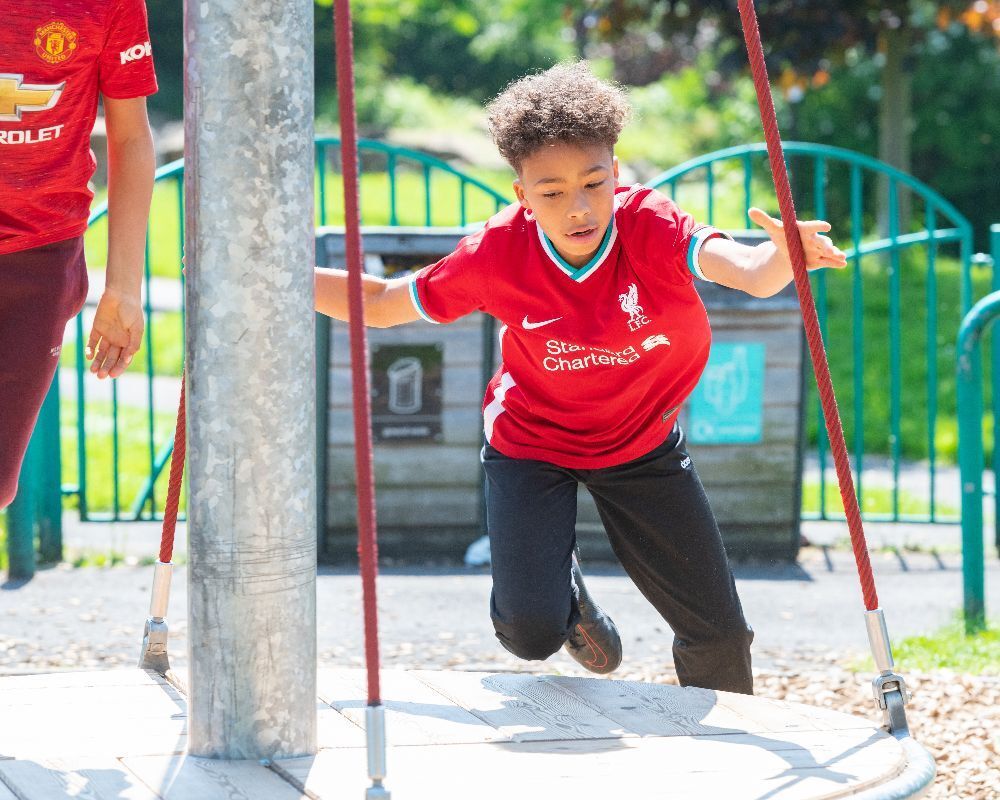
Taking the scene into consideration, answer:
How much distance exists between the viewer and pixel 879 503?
7500mm

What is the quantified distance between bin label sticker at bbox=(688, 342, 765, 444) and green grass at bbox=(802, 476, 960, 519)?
3.38ft

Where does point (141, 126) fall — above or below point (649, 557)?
above

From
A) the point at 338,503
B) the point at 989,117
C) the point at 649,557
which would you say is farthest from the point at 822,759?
the point at 989,117

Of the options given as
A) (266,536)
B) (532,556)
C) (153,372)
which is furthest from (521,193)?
(153,372)

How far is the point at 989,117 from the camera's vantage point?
1548cm

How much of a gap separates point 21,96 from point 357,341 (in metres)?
1.10

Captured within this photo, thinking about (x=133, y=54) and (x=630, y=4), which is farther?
(x=630, y=4)

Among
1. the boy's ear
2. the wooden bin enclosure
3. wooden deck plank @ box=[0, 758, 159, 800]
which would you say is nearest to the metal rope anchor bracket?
wooden deck plank @ box=[0, 758, 159, 800]

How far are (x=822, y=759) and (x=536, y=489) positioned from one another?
932mm

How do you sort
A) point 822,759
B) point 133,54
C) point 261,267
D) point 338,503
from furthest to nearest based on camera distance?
point 338,503
point 133,54
point 822,759
point 261,267

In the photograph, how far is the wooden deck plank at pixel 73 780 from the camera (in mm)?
2457

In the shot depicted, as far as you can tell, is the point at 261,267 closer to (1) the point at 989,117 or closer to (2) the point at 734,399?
(2) the point at 734,399

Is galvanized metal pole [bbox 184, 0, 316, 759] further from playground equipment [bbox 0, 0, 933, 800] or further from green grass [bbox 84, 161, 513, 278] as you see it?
green grass [bbox 84, 161, 513, 278]

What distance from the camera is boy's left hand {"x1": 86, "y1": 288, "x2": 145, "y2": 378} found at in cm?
309
